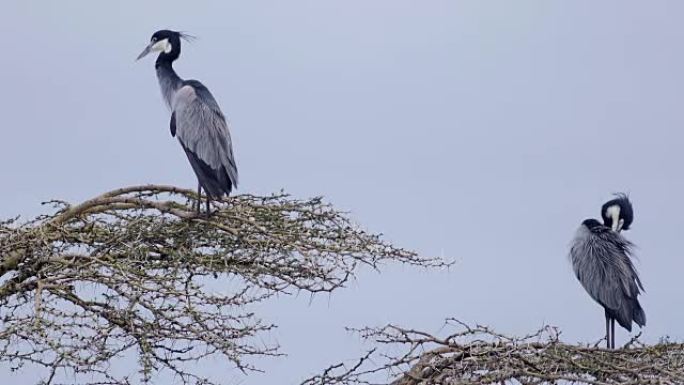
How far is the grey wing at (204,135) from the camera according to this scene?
8.64m

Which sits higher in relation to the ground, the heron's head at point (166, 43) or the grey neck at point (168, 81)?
the heron's head at point (166, 43)

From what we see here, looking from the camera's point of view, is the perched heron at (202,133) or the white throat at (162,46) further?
the white throat at (162,46)

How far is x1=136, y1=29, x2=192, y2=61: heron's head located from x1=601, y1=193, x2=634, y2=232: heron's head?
3.39 meters

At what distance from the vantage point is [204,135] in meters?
8.99

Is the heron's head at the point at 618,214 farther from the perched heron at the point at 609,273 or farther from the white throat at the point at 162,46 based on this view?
the white throat at the point at 162,46

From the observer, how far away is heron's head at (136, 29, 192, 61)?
10.3 meters

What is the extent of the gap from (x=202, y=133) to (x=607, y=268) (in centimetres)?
290

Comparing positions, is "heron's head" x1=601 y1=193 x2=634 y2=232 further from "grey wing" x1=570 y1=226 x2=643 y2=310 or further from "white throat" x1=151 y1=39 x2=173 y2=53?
"white throat" x1=151 y1=39 x2=173 y2=53

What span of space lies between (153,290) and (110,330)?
1.23 feet

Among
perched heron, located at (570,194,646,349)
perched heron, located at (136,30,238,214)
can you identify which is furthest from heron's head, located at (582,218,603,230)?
perched heron, located at (136,30,238,214)

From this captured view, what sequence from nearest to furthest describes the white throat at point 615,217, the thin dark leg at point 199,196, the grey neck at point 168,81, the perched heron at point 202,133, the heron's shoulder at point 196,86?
the thin dark leg at point 199,196 < the perched heron at point 202,133 < the heron's shoulder at point 196,86 < the grey neck at point 168,81 < the white throat at point 615,217

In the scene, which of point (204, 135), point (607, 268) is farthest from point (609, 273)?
point (204, 135)

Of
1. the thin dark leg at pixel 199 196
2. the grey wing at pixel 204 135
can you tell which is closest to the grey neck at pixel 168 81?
the grey wing at pixel 204 135

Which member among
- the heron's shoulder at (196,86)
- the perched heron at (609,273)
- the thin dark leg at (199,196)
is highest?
the heron's shoulder at (196,86)
